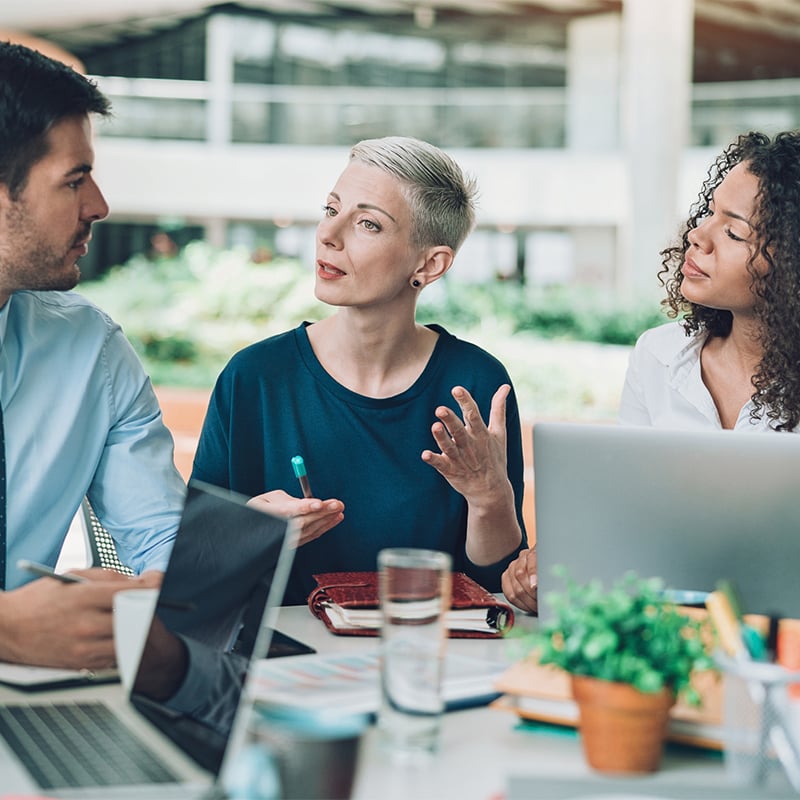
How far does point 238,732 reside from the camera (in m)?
1.05

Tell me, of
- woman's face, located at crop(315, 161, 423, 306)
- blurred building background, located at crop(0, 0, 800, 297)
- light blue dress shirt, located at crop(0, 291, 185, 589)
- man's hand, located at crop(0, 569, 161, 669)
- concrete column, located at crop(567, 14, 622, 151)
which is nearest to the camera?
man's hand, located at crop(0, 569, 161, 669)

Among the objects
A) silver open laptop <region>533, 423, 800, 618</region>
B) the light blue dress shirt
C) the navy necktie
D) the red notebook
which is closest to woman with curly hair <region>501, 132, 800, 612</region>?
the red notebook

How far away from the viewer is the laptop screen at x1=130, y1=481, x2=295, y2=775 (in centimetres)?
114

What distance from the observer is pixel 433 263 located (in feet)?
7.61

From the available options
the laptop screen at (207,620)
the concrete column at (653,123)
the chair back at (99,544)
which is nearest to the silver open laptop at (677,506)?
the laptop screen at (207,620)

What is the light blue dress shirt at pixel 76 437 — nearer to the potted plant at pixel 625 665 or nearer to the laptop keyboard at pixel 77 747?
the laptop keyboard at pixel 77 747

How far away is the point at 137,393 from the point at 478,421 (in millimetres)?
617

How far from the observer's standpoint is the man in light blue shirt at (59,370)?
179 cm

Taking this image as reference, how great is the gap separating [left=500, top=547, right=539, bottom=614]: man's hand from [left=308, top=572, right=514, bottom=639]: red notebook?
0.08 metres

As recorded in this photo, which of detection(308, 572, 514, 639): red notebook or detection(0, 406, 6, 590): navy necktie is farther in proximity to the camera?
detection(0, 406, 6, 590): navy necktie

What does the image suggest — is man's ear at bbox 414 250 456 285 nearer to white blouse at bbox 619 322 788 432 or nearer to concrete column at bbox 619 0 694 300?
white blouse at bbox 619 322 788 432

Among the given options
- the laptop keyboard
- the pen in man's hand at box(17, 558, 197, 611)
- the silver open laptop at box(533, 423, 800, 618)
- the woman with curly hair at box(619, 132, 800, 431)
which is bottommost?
the laptop keyboard

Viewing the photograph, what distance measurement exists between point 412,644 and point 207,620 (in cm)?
23

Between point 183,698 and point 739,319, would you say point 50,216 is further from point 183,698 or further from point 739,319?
point 739,319
